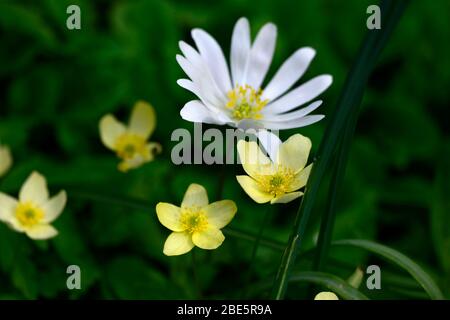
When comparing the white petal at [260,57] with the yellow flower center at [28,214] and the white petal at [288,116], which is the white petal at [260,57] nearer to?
the white petal at [288,116]

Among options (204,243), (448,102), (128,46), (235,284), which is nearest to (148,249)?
(235,284)

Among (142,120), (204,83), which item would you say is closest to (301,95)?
(204,83)

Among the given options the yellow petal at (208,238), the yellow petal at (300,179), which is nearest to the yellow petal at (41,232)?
the yellow petal at (208,238)

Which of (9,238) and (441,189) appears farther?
(441,189)

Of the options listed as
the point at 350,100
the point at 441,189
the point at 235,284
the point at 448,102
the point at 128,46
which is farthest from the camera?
the point at 448,102

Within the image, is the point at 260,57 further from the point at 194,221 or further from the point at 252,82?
the point at 194,221
